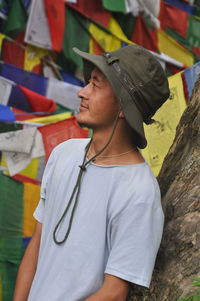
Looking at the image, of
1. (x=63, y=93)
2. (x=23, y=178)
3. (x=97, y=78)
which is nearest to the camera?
(x=97, y=78)

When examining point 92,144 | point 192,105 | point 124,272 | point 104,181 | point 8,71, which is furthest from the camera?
point 8,71

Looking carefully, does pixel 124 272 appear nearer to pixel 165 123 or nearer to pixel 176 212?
pixel 176 212

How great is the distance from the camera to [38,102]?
18.1 feet

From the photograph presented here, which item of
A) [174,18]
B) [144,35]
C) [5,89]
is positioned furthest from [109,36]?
[5,89]

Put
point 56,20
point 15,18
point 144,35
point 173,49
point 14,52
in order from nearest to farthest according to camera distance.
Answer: point 15,18, point 14,52, point 56,20, point 144,35, point 173,49

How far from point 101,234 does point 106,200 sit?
13cm

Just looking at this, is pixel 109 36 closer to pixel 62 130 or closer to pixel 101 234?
pixel 62 130

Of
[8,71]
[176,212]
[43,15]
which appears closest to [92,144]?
[176,212]

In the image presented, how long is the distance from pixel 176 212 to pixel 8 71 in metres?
4.20

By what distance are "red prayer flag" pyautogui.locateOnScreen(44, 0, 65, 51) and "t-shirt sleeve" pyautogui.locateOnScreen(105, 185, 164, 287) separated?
4826 mm

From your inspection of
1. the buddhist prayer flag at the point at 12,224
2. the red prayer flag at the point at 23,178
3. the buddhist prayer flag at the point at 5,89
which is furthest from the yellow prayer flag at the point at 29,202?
the buddhist prayer flag at the point at 5,89

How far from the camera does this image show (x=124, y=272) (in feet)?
5.86

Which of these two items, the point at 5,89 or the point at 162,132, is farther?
the point at 5,89

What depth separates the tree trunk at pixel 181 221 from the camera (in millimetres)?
2002
